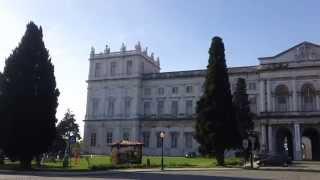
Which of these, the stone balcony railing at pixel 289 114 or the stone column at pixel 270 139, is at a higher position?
the stone balcony railing at pixel 289 114

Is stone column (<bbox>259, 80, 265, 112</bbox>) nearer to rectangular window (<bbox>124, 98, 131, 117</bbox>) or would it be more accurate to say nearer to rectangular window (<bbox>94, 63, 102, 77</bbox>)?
rectangular window (<bbox>124, 98, 131, 117</bbox>)

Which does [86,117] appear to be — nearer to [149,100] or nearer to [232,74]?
[149,100]

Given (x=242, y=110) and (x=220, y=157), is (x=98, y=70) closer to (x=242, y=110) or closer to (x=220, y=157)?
(x=242, y=110)

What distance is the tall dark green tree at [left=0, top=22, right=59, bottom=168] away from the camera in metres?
39.7

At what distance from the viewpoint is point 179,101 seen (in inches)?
3770

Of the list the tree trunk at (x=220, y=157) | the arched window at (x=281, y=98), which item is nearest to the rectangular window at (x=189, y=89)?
the arched window at (x=281, y=98)

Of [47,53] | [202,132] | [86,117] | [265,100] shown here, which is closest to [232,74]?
[265,100]

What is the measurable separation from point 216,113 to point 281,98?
1438 inches

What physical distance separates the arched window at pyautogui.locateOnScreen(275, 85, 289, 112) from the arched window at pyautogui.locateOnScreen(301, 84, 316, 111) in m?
2.80

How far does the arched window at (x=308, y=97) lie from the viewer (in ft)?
264

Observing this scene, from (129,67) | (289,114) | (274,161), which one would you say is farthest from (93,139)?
(274,161)

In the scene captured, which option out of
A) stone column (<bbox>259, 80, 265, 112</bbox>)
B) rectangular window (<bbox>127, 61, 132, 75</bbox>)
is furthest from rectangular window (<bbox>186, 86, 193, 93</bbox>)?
stone column (<bbox>259, 80, 265, 112</bbox>)

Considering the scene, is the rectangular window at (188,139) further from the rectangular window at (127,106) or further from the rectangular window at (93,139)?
the rectangular window at (93,139)

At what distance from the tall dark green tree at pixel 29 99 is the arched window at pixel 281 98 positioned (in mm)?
50906
